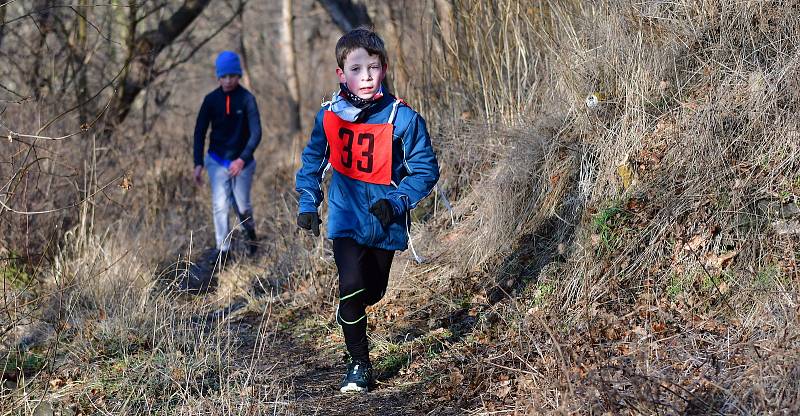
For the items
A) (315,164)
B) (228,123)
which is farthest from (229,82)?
(315,164)

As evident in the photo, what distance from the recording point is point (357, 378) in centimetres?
473

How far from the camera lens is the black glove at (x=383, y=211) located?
4.41 meters

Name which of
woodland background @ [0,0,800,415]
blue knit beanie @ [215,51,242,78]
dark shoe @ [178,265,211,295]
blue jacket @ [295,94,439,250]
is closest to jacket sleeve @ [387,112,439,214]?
blue jacket @ [295,94,439,250]

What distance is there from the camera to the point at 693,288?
4.78 m

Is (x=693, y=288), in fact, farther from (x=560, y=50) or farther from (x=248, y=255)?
(x=248, y=255)

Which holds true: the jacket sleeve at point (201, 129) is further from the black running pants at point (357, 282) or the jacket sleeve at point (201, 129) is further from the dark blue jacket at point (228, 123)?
the black running pants at point (357, 282)

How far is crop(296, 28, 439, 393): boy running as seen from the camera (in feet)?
15.1

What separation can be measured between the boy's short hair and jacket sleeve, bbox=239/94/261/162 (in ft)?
13.3

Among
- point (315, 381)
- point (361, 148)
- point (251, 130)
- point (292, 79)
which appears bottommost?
point (315, 381)

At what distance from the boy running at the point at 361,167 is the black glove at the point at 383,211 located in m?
0.14

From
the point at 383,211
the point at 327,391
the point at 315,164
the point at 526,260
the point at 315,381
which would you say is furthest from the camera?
the point at 526,260

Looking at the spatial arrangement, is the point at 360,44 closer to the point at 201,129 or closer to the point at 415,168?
the point at 415,168

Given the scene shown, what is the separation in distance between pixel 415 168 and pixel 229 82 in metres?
4.48

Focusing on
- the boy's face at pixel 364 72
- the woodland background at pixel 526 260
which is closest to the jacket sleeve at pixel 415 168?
the boy's face at pixel 364 72
